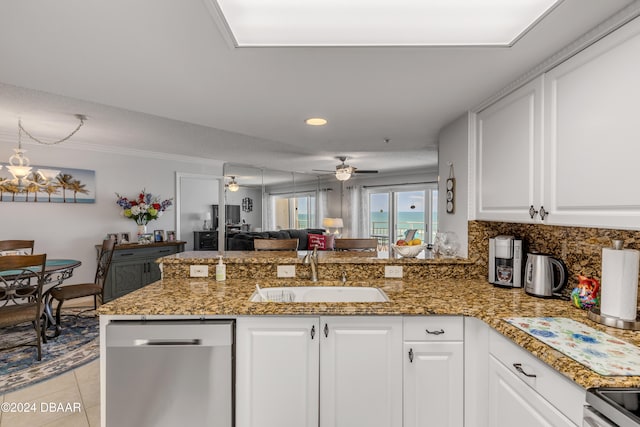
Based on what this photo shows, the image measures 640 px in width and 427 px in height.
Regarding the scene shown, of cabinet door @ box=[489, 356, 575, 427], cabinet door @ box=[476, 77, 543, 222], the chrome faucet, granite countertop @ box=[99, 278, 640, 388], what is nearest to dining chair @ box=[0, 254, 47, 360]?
granite countertop @ box=[99, 278, 640, 388]

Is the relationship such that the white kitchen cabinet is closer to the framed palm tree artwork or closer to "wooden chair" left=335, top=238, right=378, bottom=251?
"wooden chair" left=335, top=238, right=378, bottom=251

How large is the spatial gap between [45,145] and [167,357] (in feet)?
14.6

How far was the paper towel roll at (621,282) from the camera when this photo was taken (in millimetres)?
1345

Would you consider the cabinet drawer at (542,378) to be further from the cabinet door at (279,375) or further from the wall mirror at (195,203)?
the wall mirror at (195,203)

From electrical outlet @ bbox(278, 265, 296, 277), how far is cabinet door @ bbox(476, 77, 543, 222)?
1335 mm

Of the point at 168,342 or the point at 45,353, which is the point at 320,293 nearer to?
the point at 168,342

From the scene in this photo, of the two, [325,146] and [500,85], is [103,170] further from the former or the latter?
[500,85]

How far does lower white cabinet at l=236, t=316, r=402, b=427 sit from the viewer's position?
164cm

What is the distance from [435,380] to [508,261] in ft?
2.99

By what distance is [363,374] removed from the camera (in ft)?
5.41

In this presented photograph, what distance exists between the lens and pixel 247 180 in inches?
281

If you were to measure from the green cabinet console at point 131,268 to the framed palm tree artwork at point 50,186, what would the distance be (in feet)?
3.21

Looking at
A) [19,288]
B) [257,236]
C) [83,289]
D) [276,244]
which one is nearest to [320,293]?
[276,244]

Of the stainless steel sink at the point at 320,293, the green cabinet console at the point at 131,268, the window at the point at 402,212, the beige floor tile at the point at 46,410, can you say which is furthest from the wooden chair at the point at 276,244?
the window at the point at 402,212
